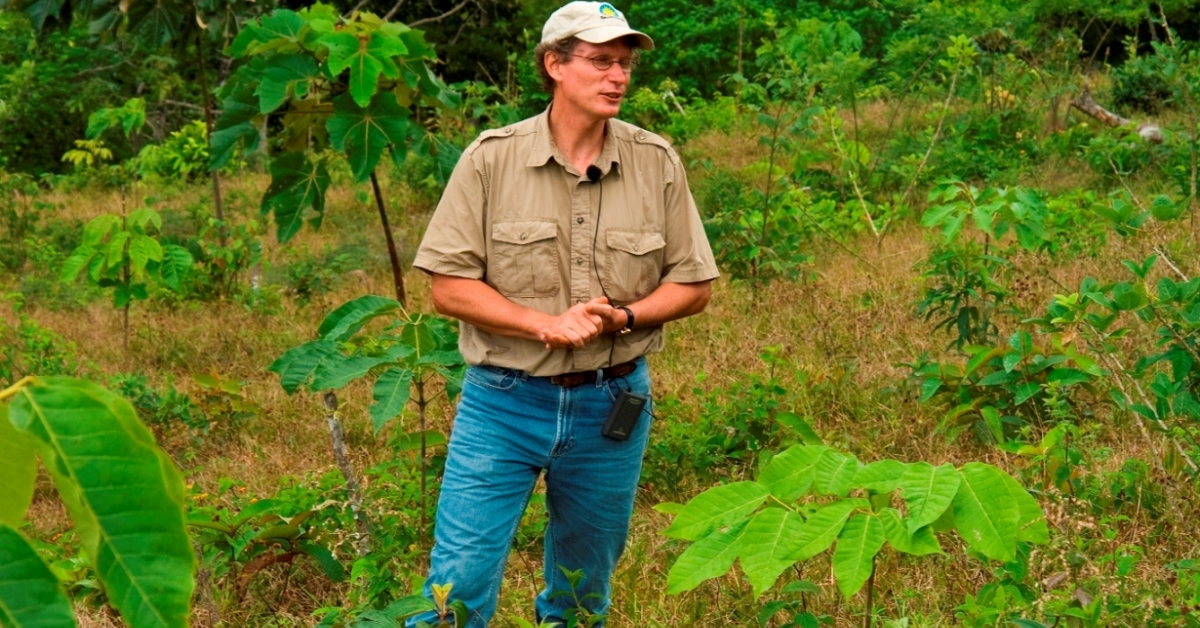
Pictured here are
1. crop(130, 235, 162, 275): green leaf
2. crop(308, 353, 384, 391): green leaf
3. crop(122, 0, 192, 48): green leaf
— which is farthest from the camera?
crop(122, 0, 192, 48): green leaf

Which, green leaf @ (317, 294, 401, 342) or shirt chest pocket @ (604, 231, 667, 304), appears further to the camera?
green leaf @ (317, 294, 401, 342)

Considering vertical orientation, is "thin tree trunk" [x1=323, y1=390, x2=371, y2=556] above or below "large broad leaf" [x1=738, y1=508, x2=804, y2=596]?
below

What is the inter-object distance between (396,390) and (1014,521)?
180cm

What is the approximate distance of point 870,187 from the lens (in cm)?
884

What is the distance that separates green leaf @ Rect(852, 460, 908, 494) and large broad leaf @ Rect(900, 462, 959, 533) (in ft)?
0.06

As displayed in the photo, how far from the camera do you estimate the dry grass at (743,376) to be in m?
3.79

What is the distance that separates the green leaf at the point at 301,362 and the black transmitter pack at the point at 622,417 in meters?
0.77

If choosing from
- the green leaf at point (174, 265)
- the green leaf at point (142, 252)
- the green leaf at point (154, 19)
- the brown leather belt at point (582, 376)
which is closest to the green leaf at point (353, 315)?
the brown leather belt at point (582, 376)

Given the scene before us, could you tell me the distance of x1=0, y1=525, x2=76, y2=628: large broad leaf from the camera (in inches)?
31.1

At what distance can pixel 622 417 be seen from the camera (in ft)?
10.5

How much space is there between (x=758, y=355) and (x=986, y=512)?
420 centimetres

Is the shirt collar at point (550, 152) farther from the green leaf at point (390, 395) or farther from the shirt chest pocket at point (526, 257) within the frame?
the green leaf at point (390, 395)

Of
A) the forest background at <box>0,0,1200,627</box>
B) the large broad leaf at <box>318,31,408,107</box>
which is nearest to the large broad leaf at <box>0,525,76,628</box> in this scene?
the forest background at <box>0,0,1200,627</box>

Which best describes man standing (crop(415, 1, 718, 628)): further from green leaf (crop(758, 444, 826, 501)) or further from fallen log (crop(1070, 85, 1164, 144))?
fallen log (crop(1070, 85, 1164, 144))
